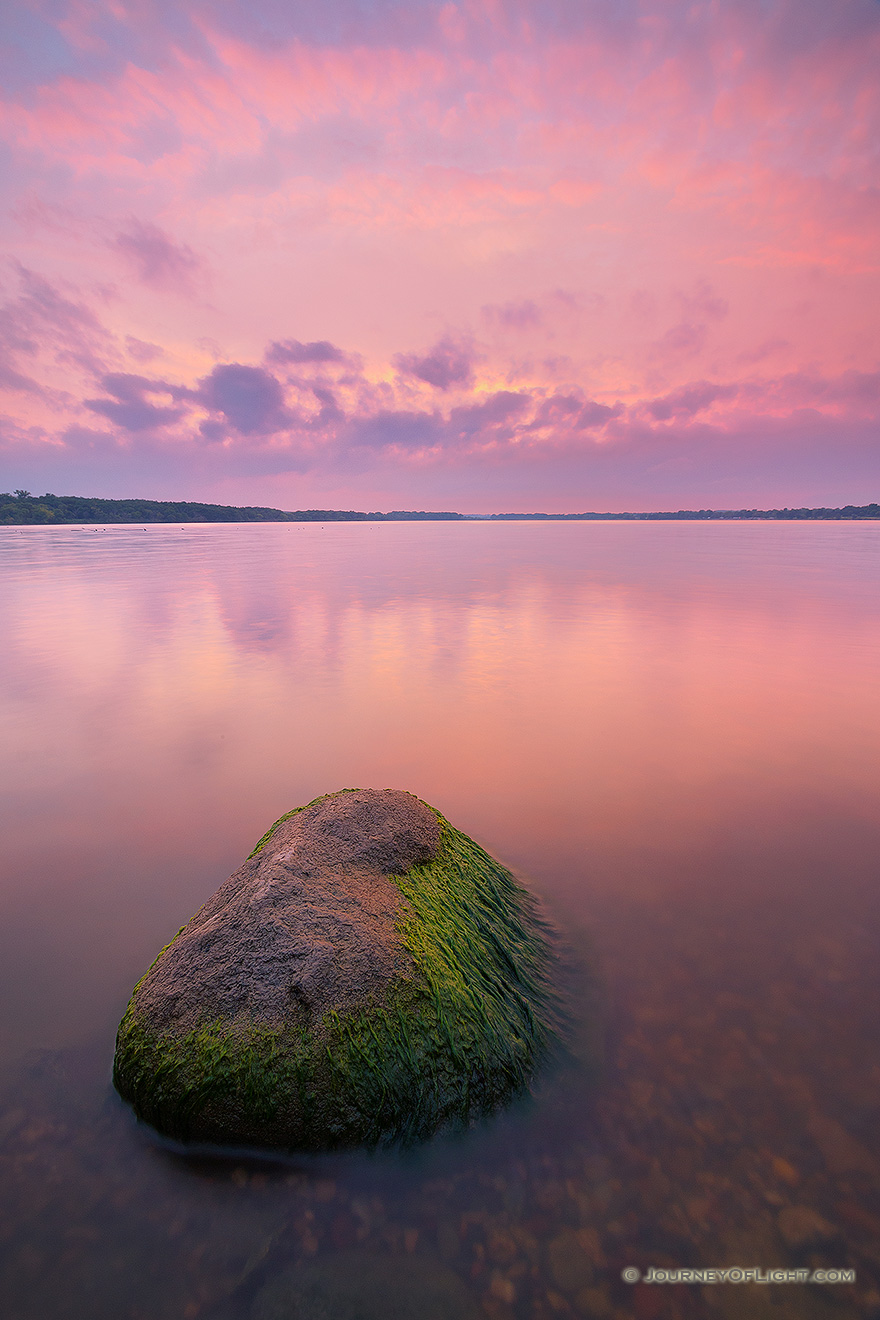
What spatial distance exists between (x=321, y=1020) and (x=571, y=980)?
6.14ft

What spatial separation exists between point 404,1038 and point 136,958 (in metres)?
2.30

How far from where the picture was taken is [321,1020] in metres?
2.66

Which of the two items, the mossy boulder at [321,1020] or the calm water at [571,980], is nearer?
the calm water at [571,980]

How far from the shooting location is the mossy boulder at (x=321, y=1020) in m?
2.57

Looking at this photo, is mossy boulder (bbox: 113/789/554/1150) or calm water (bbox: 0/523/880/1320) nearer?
calm water (bbox: 0/523/880/1320)

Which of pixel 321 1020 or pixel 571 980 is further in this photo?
pixel 571 980

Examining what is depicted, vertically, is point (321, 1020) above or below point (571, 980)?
above

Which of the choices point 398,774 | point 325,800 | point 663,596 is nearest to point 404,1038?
point 325,800

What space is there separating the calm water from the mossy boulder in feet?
0.54

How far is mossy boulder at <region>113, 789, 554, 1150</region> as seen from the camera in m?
2.57

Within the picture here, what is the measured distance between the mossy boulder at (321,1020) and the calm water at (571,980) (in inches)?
6.5

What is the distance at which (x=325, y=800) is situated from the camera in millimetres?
4328

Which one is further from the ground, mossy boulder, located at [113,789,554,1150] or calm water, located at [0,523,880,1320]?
mossy boulder, located at [113,789,554,1150]

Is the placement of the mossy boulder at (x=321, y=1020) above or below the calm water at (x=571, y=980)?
above
